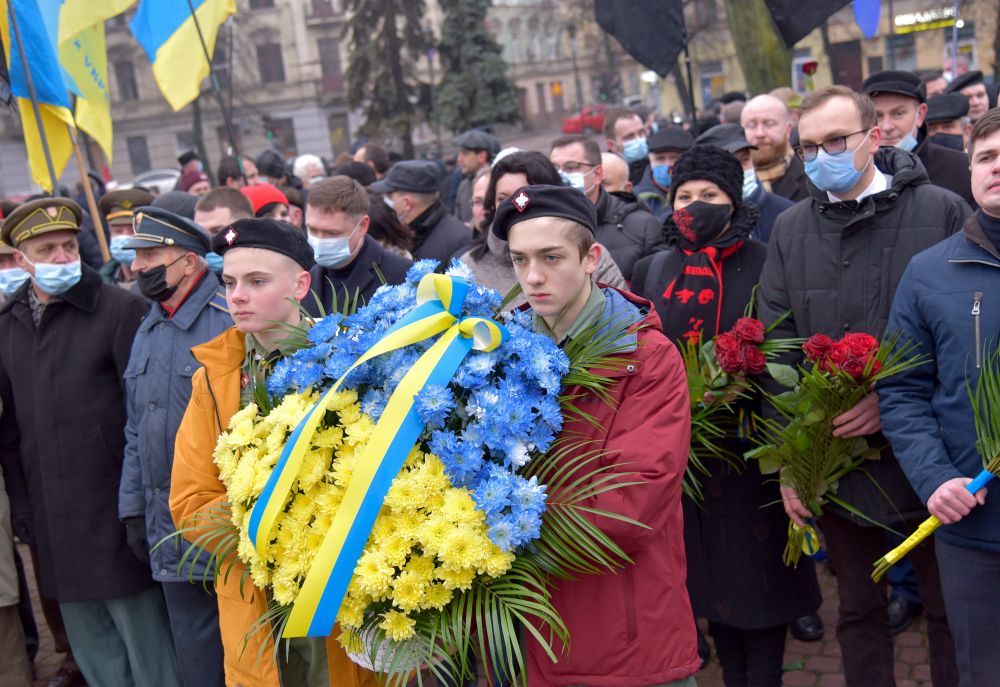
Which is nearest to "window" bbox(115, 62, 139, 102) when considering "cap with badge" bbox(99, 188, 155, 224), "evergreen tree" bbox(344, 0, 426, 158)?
"evergreen tree" bbox(344, 0, 426, 158)

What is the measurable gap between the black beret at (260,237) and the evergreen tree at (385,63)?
100 ft

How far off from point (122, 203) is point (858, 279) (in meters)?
4.62

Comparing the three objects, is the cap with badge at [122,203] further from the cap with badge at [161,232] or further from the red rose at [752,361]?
the red rose at [752,361]

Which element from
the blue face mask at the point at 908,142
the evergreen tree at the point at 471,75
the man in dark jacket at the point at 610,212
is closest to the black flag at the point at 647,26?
the man in dark jacket at the point at 610,212

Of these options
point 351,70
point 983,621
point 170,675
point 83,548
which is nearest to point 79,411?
point 83,548

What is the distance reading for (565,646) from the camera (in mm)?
2633

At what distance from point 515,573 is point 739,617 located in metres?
1.68

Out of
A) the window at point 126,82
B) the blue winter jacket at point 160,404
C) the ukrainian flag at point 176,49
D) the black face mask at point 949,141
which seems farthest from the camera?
the window at point 126,82

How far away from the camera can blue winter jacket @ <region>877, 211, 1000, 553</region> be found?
120 inches

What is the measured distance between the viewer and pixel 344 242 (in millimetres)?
4855

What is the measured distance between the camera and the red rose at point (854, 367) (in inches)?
128

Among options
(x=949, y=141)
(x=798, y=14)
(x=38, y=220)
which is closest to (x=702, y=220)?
(x=798, y=14)

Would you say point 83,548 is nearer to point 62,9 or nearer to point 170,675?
Result: point 170,675

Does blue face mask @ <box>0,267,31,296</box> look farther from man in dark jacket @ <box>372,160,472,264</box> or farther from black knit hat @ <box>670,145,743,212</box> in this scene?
black knit hat @ <box>670,145,743,212</box>
